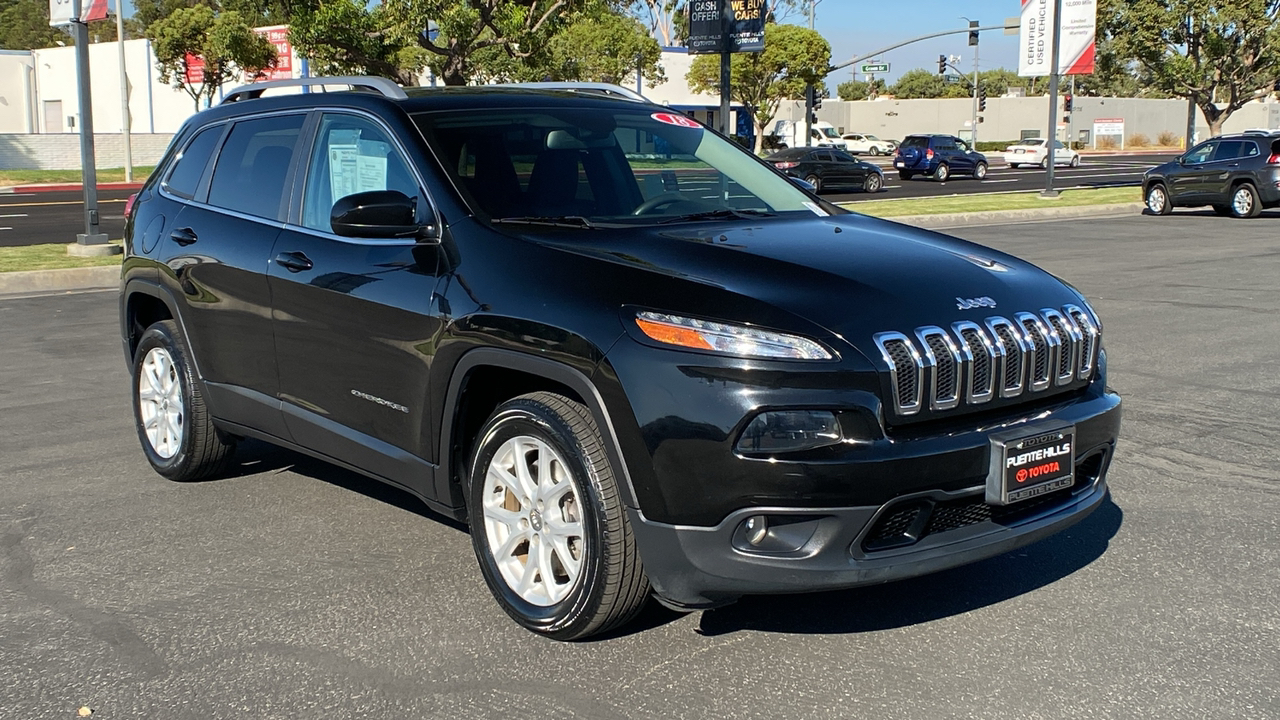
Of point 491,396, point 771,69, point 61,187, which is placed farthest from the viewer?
point 771,69

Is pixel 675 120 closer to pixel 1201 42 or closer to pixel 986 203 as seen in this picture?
pixel 986 203

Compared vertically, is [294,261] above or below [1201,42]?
below

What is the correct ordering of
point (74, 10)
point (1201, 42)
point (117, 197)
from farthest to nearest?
point (1201, 42), point (117, 197), point (74, 10)

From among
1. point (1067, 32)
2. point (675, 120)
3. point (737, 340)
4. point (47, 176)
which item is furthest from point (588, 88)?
point (47, 176)

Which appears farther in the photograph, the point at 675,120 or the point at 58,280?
the point at 58,280

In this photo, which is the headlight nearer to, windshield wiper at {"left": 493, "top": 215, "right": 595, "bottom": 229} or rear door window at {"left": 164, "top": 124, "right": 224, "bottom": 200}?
windshield wiper at {"left": 493, "top": 215, "right": 595, "bottom": 229}

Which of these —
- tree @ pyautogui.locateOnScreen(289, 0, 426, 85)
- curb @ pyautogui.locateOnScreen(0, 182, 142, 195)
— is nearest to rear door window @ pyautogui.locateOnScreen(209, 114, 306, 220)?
tree @ pyautogui.locateOnScreen(289, 0, 426, 85)

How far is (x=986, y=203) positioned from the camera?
84.5ft

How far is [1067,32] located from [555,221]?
94.5 feet

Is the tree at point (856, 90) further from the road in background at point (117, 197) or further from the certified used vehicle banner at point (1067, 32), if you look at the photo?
the certified used vehicle banner at point (1067, 32)

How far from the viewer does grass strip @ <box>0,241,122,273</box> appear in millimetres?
14375

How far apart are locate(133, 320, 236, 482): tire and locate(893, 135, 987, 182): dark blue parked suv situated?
40.8 m

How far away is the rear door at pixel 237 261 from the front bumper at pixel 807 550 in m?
2.22

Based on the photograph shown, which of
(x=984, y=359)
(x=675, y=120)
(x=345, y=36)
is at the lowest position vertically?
(x=984, y=359)
